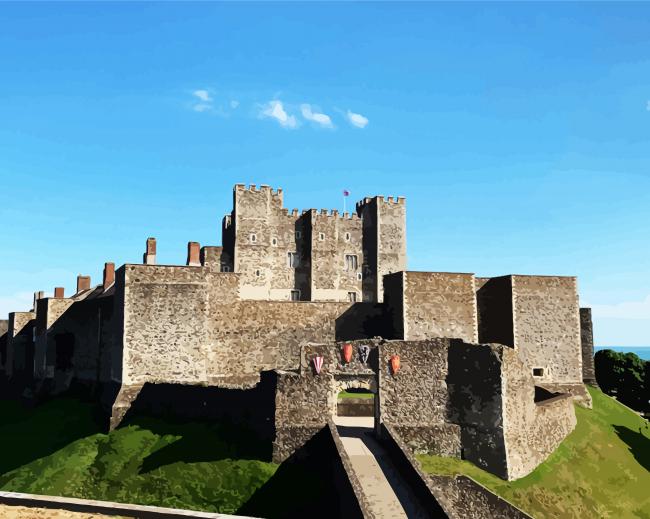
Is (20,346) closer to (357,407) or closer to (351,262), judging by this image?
(351,262)

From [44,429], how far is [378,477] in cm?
2276

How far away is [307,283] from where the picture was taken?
2282 inches

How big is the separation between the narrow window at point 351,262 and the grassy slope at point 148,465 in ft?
103

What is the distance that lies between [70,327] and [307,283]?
23158 mm

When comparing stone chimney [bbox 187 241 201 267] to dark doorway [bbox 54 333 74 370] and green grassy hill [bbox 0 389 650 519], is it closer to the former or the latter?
dark doorway [bbox 54 333 74 370]

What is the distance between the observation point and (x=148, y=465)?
27.4 meters

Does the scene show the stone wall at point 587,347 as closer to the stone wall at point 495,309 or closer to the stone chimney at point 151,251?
the stone wall at point 495,309

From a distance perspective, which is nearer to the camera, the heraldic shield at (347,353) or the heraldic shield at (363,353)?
the heraldic shield at (347,353)

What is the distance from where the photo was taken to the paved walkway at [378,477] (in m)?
19.8

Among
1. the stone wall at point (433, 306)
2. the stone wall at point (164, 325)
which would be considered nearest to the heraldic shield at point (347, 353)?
the stone wall at point (433, 306)

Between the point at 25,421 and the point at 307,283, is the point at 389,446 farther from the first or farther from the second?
the point at 307,283

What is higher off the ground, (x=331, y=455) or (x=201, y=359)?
(x=201, y=359)

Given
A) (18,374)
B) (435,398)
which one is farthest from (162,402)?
(18,374)

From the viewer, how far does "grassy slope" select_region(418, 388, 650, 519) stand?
1045 inches
